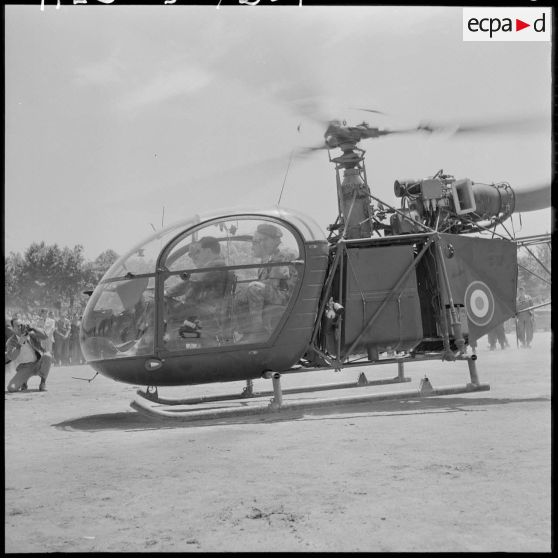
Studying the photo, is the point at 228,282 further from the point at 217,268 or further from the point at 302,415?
the point at 302,415

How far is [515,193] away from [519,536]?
7.31 m

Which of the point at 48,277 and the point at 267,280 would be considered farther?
the point at 48,277

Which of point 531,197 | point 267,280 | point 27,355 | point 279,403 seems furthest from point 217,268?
point 27,355

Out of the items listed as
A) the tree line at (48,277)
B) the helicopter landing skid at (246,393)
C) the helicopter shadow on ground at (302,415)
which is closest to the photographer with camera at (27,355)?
the helicopter landing skid at (246,393)

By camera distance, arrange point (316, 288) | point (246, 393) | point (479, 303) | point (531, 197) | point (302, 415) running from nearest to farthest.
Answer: point (302, 415) → point (316, 288) → point (479, 303) → point (246, 393) → point (531, 197)

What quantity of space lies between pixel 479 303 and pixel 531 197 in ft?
6.38

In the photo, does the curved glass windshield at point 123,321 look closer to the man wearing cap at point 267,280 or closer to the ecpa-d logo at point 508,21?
the man wearing cap at point 267,280

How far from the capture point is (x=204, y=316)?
7770 mm

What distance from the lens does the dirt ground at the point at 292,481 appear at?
368 cm

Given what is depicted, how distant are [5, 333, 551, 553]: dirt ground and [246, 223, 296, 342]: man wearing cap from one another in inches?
48.9

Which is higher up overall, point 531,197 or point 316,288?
point 531,197

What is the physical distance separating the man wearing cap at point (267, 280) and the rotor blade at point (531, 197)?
4.07 meters

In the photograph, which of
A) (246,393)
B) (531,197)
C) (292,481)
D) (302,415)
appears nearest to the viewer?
(292,481)

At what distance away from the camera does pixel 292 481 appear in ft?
16.0
